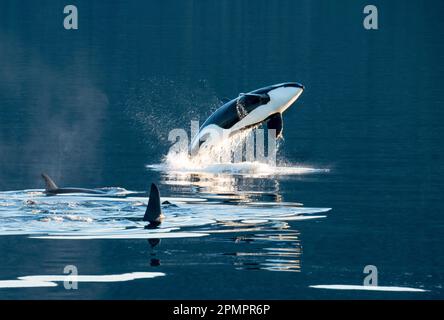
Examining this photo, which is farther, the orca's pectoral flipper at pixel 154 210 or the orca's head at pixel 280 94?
the orca's head at pixel 280 94

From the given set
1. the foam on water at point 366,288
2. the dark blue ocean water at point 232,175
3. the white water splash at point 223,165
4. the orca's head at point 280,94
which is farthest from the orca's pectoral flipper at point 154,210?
the orca's head at point 280,94

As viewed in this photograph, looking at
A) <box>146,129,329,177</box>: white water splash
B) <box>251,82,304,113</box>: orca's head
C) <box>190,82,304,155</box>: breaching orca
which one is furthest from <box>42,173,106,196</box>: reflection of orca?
<box>251,82,304,113</box>: orca's head

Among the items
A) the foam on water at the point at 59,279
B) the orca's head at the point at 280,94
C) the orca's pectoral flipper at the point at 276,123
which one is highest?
the orca's head at the point at 280,94

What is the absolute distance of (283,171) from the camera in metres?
45.7

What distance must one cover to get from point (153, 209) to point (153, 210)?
4cm

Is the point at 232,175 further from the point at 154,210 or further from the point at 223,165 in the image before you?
the point at 154,210

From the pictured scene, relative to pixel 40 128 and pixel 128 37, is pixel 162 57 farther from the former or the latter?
pixel 40 128

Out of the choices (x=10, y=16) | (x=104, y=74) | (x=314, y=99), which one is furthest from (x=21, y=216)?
(x=10, y=16)

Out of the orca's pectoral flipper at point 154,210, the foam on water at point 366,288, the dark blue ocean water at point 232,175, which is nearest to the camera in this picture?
the foam on water at point 366,288

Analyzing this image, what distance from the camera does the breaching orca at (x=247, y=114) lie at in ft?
154

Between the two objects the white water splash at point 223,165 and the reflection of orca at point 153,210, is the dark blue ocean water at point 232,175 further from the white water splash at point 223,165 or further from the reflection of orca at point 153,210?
the white water splash at point 223,165

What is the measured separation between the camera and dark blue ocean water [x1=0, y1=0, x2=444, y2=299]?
27.7 m

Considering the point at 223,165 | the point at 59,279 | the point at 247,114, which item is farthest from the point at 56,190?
the point at 59,279

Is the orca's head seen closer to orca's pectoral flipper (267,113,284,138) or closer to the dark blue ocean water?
orca's pectoral flipper (267,113,284,138)
